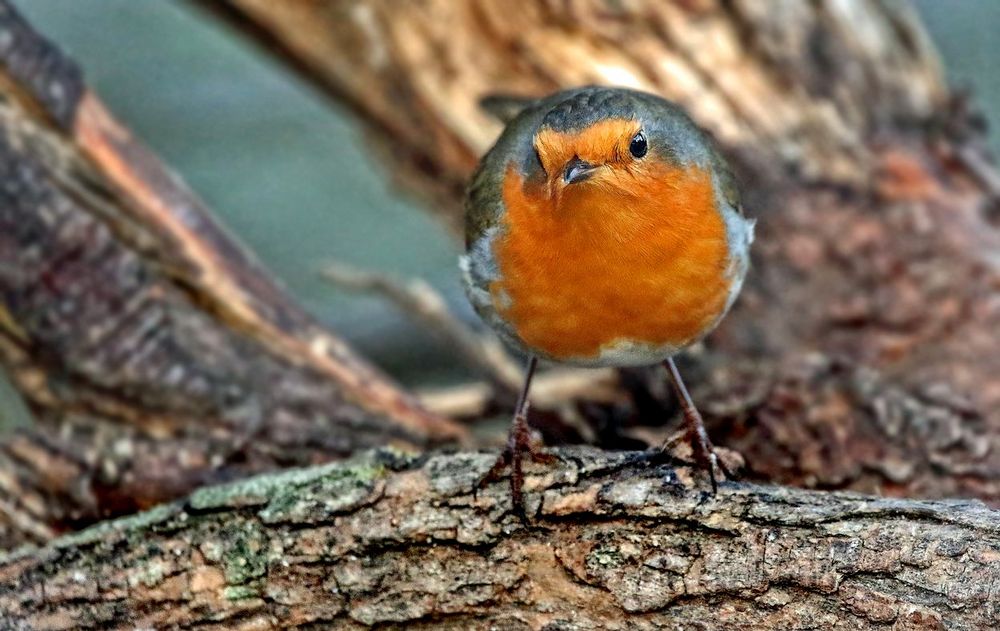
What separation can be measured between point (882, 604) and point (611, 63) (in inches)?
→ 106

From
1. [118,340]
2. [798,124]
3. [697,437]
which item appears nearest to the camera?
[697,437]

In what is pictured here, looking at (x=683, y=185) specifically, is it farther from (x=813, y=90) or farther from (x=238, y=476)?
(x=813, y=90)

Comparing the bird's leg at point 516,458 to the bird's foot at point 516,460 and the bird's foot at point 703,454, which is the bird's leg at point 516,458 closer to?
the bird's foot at point 516,460

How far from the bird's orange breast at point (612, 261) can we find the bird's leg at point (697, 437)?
0.23 meters

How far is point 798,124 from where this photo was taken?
4602 millimetres

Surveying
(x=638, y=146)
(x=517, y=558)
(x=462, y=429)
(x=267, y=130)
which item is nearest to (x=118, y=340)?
(x=462, y=429)

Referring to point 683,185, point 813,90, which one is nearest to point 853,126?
point 813,90

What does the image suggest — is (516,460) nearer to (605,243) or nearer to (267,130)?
(605,243)

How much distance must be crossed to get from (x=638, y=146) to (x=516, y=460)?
2.58ft

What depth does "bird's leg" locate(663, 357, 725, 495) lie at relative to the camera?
106 inches

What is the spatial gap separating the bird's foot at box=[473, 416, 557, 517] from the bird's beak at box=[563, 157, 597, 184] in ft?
2.17

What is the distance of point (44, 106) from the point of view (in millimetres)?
3543

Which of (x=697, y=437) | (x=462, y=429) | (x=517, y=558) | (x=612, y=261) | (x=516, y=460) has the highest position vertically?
(x=462, y=429)

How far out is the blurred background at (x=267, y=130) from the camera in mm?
7461
